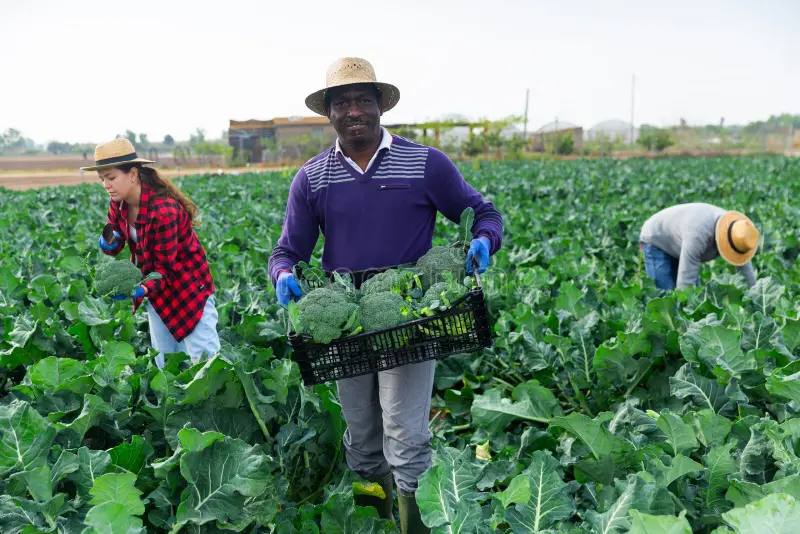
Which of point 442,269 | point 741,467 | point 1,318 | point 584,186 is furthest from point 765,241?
point 584,186

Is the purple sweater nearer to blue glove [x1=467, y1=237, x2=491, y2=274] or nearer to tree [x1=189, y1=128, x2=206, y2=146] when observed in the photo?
blue glove [x1=467, y1=237, x2=491, y2=274]

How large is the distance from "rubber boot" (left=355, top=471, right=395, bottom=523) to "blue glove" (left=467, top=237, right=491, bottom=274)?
45.4 inches

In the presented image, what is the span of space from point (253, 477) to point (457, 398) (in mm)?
2087

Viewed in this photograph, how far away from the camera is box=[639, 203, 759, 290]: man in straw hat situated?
15.1 ft

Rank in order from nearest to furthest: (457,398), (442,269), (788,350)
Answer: (442,269), (788,350), (457,398)

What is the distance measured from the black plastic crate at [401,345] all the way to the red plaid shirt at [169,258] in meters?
1.46

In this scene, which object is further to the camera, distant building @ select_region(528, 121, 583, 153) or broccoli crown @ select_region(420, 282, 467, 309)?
distant building @ select_region(528, 121, 583, 153)

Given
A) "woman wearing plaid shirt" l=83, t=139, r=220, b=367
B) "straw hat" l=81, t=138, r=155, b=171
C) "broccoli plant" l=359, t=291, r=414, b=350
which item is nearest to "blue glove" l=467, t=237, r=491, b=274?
"broccoli plant" l=359, t=291, r=414, b=350

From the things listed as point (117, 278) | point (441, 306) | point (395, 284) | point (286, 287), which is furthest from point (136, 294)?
point (441, 306)

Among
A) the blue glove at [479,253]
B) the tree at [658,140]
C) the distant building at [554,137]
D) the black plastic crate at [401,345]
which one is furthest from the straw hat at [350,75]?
the tree at [658,140]

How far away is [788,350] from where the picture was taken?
3.24 m

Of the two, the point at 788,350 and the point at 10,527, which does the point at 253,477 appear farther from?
the point at 788,350

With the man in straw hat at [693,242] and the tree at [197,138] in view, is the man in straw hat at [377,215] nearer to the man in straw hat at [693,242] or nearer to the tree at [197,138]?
the man in straw hat at [693,242]

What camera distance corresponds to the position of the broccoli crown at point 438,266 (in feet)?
8.24
